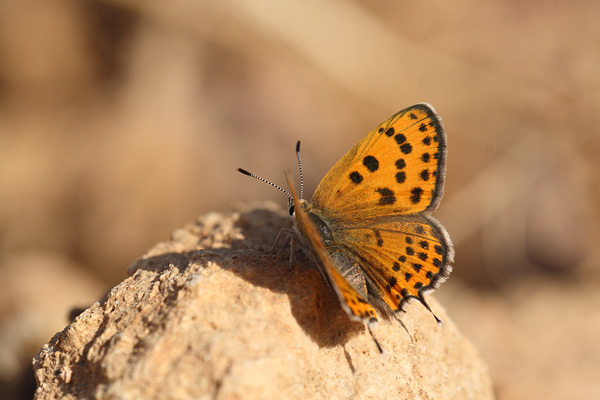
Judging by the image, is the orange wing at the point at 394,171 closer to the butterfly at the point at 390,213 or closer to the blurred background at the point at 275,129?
the butterfly at the point at 390,213

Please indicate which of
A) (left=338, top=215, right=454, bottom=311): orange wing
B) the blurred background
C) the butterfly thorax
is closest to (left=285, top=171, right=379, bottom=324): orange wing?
the butterfly thorax

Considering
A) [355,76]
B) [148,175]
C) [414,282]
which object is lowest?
[148,175]

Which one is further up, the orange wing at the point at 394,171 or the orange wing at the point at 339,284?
the orange wing at the point at 394,171

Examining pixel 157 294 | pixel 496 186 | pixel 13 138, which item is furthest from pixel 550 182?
pixel 13 138

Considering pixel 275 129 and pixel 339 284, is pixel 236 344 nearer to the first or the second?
pixel 339 284

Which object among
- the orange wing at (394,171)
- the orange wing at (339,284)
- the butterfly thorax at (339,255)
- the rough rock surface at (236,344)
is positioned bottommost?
the rough rock surface at (236,344)

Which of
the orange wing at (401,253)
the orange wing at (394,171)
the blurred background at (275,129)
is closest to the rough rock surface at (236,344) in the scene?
the orange wing at (401,253)

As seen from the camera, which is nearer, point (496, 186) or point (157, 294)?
point (157, 294)

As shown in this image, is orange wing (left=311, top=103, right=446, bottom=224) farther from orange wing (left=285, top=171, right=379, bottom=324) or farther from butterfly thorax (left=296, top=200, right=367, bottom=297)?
orange wing (left=285, top=171, right=379, bottom=324)

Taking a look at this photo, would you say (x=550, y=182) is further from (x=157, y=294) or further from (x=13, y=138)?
(x=13, y=138)

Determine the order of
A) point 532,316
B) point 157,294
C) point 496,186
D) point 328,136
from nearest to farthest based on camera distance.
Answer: point 157,294
point 532,316
point 496,186
point 328,136
